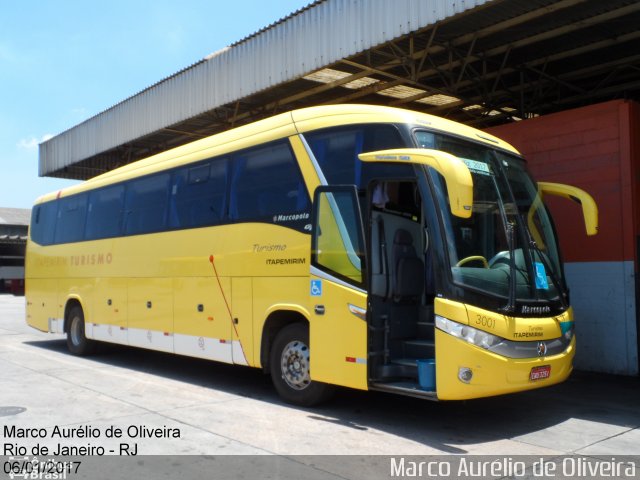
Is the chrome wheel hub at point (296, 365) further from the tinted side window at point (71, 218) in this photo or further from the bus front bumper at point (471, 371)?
the tinted side window at point (71, 218)

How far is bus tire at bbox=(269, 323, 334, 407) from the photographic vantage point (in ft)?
25.2

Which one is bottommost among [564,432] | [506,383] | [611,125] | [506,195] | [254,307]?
[564,432]

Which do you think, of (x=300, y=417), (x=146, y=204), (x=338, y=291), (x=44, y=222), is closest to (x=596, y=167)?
(x=338, y=291)

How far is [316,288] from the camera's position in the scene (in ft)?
24.4

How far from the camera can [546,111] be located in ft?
54.0

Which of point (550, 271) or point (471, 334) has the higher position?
point (550, 271)

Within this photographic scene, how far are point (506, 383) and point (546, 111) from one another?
1194cm

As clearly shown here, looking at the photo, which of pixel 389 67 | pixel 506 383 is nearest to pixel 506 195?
pixel 506 383

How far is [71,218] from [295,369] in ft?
26.2

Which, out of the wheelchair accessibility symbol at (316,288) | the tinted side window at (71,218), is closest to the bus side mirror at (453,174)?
the wheelchair accessibility symbol at (316,288)

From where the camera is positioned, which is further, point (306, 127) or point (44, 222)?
point (44, 222)

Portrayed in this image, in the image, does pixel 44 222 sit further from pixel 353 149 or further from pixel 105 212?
pixel 353 149

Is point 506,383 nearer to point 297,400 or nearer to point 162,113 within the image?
point 297,400

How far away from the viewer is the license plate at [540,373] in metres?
6.60
